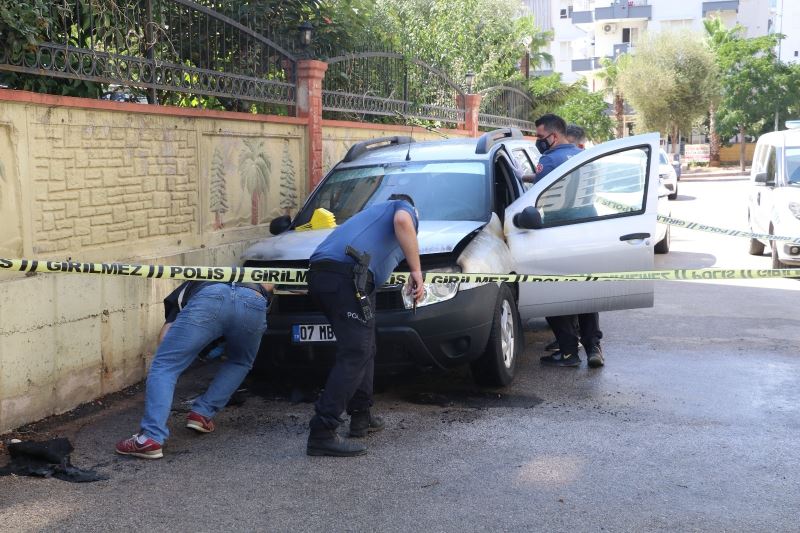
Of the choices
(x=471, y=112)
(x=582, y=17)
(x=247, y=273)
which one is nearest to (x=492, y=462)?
(x=247, y=273)

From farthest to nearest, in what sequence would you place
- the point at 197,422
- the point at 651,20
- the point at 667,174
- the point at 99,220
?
the point at 651,20 → the point at 667,174 → the point at 99,220 → the point at 197,422

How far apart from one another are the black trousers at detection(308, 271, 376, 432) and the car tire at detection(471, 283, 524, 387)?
4.72ft

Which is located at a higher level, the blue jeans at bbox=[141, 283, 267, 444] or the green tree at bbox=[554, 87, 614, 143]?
the green tree at bbox=[554, 87, 614, 143]

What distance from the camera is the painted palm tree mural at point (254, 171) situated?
8773 millimetres

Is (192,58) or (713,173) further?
(713,173)

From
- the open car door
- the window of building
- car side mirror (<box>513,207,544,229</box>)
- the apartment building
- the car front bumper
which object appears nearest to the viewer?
the car front bumper

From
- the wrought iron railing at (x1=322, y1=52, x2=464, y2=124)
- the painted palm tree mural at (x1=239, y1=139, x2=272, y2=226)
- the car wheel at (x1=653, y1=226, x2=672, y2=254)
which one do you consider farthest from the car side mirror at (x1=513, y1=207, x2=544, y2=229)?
the car wheel at (x1=653, y1=226, x2=672, y2=254)

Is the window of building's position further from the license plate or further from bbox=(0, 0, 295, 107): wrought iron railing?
the license plate

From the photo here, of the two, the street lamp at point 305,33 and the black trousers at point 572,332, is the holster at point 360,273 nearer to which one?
the black trousers at point 572,332

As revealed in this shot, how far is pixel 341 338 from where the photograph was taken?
5.28 m

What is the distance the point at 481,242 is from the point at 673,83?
4276 centimetres

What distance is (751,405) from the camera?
246 inches

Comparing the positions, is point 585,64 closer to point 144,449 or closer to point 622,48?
point 622,48

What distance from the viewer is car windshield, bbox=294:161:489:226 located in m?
7.30
